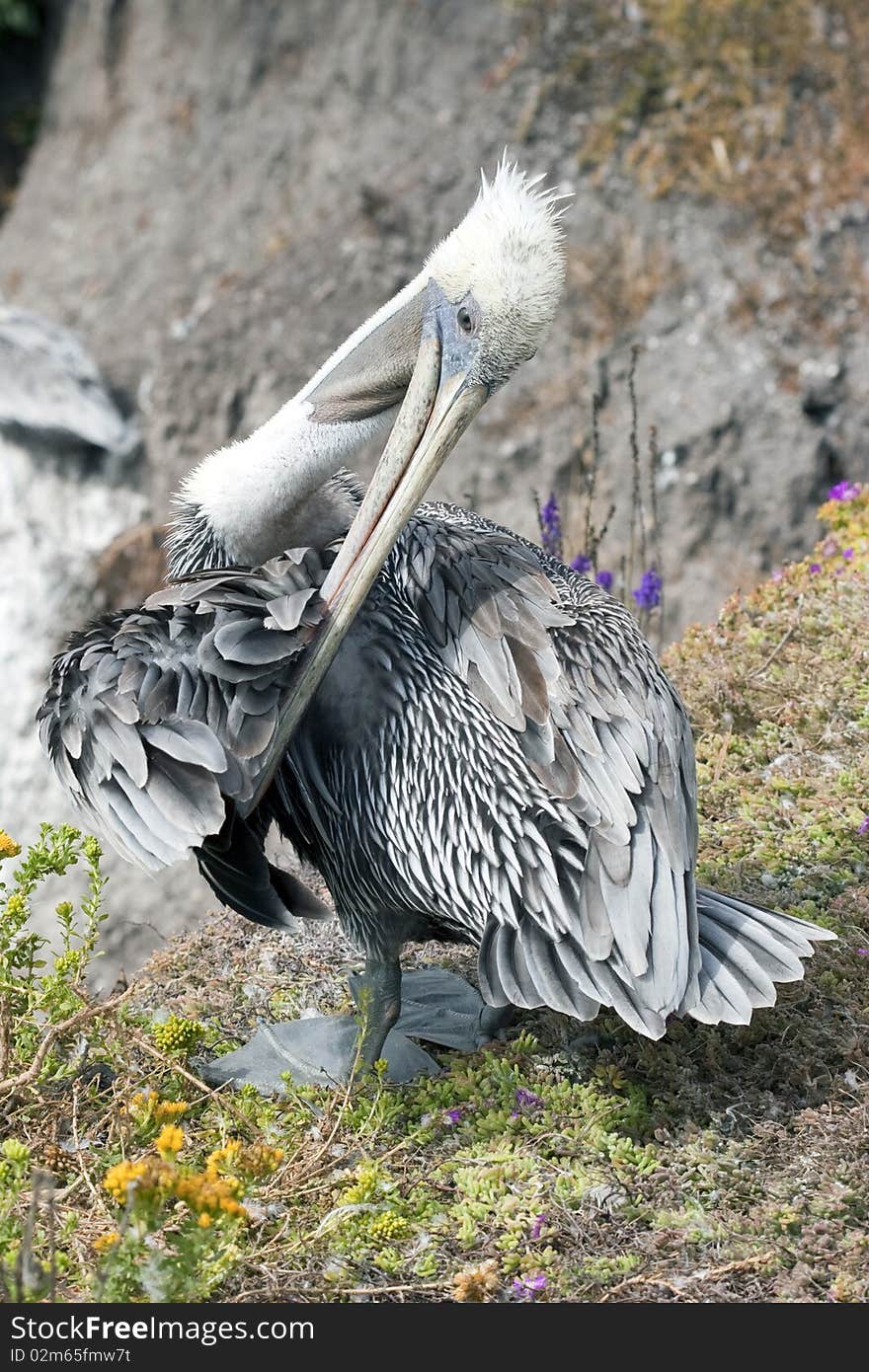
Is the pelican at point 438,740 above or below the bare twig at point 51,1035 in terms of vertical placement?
above

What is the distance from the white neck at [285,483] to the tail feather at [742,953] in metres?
1.47

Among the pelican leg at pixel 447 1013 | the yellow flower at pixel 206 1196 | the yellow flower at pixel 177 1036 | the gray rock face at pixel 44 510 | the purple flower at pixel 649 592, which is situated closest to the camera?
the yellow flower at pixel 206 1196

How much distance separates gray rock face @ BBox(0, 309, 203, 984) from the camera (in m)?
8.96

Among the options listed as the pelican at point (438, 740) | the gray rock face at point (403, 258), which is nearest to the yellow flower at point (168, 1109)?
the pelican at point (438, 740)

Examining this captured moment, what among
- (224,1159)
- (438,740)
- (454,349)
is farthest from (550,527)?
(224,1159)

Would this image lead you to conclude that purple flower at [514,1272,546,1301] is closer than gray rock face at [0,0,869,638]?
Yes

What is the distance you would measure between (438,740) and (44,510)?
22.0 ft

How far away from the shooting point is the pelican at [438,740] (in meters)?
3.21

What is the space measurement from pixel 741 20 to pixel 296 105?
3644mm

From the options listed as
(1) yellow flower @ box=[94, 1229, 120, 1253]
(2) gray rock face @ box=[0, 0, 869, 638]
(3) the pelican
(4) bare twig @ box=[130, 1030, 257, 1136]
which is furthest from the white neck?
(2) gray rock face @ box=[0, 0, 869, 638]

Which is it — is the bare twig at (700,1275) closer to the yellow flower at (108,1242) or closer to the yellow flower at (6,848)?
the yellow flower at (108,1242)

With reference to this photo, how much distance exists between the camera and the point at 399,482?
344cm

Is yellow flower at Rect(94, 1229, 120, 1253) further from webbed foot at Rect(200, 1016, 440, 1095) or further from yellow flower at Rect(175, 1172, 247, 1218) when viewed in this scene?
webbed foot at Rect(200, 1016, 440, 1095)
